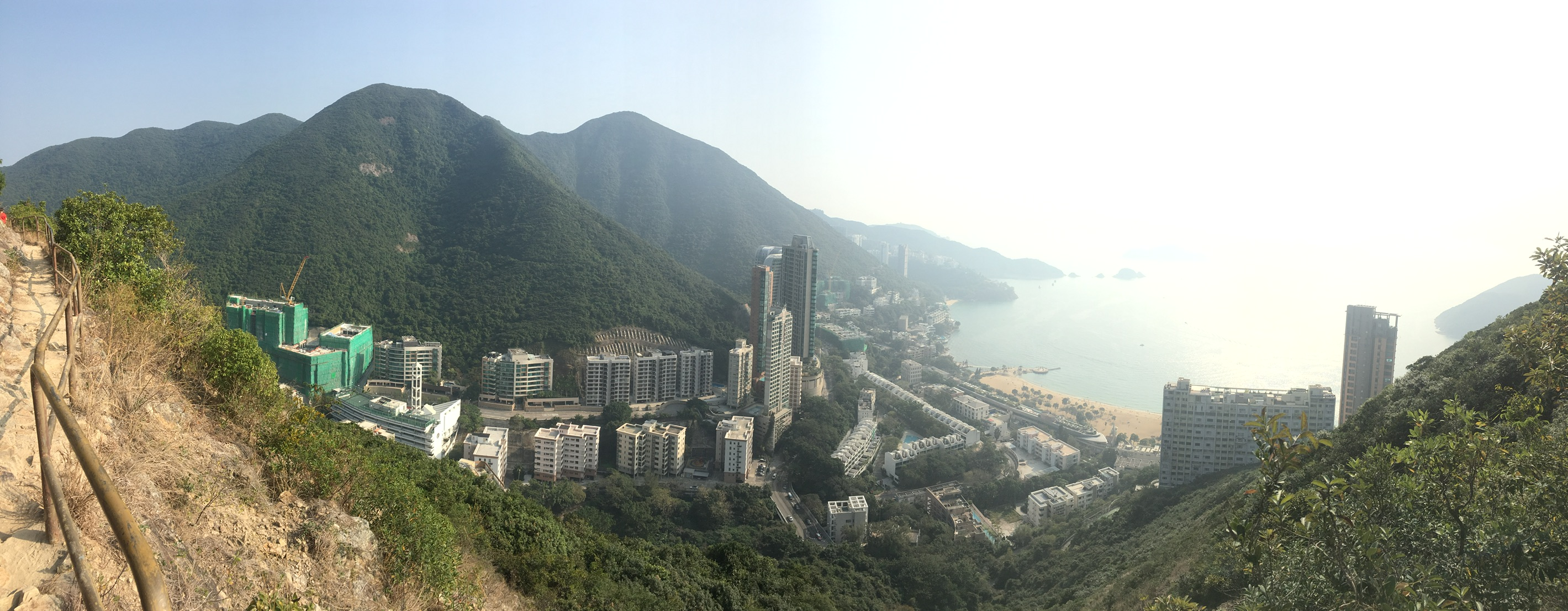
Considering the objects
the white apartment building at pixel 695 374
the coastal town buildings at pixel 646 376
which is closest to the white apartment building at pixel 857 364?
the white apartment building at pixel 695 374

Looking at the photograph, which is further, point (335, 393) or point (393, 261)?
point (393, 261)

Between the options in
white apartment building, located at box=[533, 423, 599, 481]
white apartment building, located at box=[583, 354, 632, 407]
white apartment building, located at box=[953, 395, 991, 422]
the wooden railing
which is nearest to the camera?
the wooden railing

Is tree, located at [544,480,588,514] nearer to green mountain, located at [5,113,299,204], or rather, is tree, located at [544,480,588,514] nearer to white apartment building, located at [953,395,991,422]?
white apartment building, located at [953,395,991,422]

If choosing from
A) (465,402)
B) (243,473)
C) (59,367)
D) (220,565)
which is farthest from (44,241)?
(465,402)

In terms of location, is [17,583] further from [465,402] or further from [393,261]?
[393,261]

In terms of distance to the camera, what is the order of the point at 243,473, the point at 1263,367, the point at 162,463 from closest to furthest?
1. the point at 162,463
2. the point at 243,473
3. the point at 1263,367

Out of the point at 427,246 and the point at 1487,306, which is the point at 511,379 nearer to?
the point at 427,246

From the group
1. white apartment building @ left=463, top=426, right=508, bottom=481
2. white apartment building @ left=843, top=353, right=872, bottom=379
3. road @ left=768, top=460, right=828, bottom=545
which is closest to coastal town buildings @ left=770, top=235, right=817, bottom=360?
white apartment building @ left=843, top=353, right=872, bottom=379

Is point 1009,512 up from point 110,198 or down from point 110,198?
down
